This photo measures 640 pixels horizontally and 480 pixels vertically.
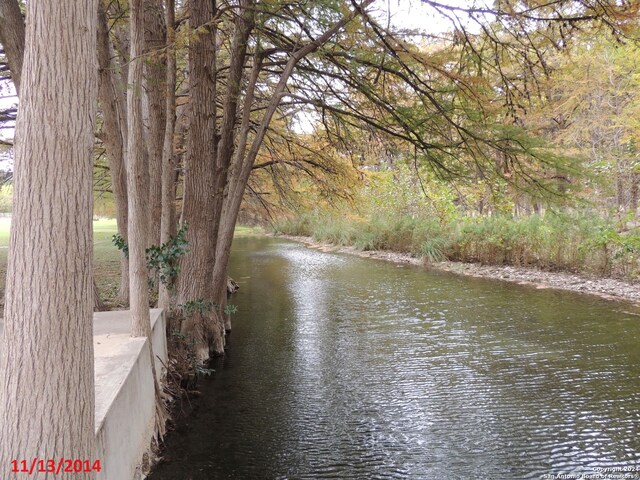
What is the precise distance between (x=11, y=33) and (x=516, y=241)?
13.7m

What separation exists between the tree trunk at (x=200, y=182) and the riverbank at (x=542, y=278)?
9186mm

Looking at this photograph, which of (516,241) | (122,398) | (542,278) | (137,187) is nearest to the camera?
(122,398)

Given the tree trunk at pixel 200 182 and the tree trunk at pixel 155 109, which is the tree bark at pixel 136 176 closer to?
the tree trunk at pixel 155 109

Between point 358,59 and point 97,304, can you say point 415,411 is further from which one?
point 97,304

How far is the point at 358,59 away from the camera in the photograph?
5758mm

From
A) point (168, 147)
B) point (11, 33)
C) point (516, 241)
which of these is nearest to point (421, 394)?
point (168, 147)

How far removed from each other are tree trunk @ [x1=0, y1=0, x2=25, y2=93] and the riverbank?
1203 centimetres

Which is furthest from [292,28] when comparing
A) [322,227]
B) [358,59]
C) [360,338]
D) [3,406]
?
[322,227]

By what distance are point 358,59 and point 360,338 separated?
4.69 m

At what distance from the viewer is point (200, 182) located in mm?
6660

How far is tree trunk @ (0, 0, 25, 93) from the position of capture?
562 centimetres

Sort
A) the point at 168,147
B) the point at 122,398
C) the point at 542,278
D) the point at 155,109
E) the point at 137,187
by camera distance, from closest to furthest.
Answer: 1. the point at 122,398
2. the point at 137,187
3. the point at 168,147
4. the point at 155,109
5. the point at 542,278

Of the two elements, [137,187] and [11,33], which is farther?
[11,33]
